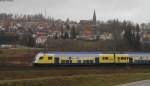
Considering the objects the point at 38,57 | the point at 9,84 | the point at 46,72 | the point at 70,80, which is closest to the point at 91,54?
the point at 38,57

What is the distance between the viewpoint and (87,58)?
52.8 metres

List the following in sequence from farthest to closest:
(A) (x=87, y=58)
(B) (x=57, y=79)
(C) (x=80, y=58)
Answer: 1. (A) (x=87, y=58)
2. (C) (x=80, y=58)
3. (B) (x=57, y=79)

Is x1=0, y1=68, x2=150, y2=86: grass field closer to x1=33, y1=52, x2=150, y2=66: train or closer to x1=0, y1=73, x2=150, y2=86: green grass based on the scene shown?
x1=0, y1=73, x2=150, y2=86: green grass

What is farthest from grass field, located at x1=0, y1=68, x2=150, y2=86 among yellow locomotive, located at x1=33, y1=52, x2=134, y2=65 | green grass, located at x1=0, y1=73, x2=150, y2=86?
yellow locomotive, located at x1=33, y1=52, x2=134, y2=65

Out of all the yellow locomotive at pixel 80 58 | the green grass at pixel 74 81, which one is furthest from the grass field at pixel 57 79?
the yellow locomotive at pixel 80 58

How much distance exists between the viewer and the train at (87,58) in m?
51.5

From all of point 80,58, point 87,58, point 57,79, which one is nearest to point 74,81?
point 57,79

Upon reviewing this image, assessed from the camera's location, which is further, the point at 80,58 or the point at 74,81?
the point at 80,58

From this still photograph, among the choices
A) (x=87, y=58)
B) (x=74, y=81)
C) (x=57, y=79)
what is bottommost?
Answer: (x=74, y=81)

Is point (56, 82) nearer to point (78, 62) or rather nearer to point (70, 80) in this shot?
point (70, 80)

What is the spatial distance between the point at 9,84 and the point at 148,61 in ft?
103

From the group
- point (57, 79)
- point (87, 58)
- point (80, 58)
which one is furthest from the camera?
point (87, 58)

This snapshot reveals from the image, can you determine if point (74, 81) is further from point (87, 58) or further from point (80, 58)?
point (87, 58)

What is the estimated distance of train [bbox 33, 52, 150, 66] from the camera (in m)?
51.5
